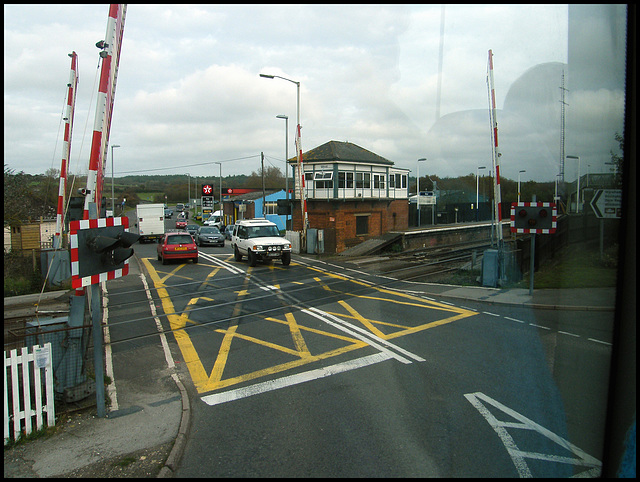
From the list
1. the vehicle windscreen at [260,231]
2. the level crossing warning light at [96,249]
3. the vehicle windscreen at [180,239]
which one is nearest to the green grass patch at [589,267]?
the level crossing warning light at [96,249]

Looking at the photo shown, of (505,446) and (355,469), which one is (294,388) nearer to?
(355,469)

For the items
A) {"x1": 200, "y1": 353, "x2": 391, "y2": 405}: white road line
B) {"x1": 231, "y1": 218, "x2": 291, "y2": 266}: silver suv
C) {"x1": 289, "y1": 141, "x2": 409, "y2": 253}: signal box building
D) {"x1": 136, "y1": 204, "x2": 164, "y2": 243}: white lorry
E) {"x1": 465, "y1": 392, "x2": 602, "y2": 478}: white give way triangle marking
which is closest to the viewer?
{"x1": 465, "y1": 392, "x2": 602, "y2": 478}: white give way triangle marking

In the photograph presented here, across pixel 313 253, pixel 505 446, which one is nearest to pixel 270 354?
pixel 505 446

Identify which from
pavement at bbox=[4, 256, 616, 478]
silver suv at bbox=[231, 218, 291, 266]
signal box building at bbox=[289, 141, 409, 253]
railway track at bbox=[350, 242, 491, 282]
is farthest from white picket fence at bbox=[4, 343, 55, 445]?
signal box building at bbox=[289, 141, 409, 253]

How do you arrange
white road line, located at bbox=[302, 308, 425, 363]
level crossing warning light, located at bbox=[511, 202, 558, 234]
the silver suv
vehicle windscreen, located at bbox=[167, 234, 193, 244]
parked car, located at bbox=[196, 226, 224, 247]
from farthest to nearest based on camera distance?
parked car, located at bbox=[196, 226, 224, 247], vehicle windscreen, located at bbox=[167, 234, 193, 244], the silver suv, level crossing warning light, located at bbox=[511, 202, 558, 234], white road line, located at bbox=[302, 308, 425, 363]

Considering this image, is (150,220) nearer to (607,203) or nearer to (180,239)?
(180,239)

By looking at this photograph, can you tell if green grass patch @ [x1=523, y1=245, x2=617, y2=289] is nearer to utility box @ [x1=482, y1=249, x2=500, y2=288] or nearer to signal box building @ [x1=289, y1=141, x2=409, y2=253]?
utility box @ [x1=482, y1=249, x2=500, y2=288]

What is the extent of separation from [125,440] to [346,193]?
24.5 m

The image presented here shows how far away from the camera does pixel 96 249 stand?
525 centimetres

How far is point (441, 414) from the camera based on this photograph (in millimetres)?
5113

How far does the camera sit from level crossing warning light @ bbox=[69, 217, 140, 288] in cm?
510

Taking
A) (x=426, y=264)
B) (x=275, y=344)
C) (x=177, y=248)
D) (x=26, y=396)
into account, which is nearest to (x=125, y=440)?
(x=26, y=396)

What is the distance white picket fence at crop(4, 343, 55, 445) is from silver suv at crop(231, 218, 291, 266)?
14.3m

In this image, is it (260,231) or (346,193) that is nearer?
(260,231)
